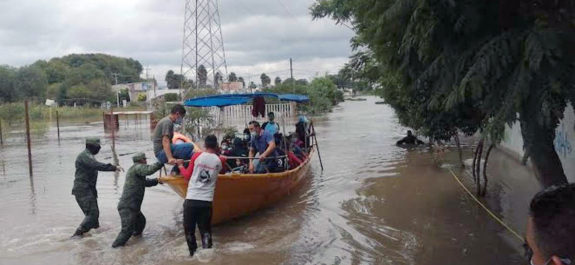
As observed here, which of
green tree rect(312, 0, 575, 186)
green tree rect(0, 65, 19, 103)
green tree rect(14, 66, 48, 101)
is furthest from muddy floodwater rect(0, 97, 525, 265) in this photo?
green tree rect(14, 66, 48, 101)

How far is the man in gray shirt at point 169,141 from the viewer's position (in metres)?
8.73

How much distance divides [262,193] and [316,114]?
1732 inches

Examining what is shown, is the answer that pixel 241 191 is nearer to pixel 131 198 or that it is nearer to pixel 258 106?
pixel 131 198

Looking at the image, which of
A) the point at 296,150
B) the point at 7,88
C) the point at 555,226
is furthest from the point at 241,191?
the point at 7,88

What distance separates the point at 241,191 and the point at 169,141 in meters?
1.62

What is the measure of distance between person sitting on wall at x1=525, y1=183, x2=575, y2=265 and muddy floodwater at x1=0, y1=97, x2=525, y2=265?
18.9 ft

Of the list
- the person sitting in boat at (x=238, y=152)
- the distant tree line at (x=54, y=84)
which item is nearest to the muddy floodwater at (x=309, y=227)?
the person sitting in boat at (x=238, y=152)

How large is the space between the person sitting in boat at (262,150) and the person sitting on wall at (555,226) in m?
8.74

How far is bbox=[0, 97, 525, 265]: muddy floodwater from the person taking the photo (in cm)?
802

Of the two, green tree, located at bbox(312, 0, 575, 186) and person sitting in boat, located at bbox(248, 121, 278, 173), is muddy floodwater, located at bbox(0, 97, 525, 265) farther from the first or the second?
green tree, located at bbox(312, 0, 575, 186)

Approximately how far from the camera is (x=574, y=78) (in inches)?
130

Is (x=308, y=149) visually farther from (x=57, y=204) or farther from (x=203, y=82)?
(x=203, y=82)

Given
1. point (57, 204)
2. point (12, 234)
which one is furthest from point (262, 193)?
point (57, 204)

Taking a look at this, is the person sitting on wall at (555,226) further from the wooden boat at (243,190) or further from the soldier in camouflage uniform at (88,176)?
the soldier in camouflage uniform at (88,176)
